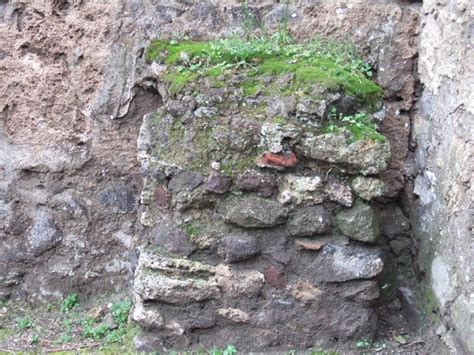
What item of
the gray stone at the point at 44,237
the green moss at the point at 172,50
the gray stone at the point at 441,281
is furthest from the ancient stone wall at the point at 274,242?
the gray stone at the point at 44,237

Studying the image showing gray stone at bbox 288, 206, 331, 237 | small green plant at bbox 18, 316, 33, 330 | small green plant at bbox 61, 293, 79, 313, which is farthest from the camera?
small green plant at bbox 61, 293, 79, 313


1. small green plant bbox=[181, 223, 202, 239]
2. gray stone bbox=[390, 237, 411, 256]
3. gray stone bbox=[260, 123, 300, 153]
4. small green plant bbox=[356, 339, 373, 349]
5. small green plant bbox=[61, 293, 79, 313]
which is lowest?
small green plant bbox=[61, 293, 79, 313]

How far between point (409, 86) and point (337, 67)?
424 mm

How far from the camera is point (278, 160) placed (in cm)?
320

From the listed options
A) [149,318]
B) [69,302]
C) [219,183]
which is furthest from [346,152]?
[69,302]

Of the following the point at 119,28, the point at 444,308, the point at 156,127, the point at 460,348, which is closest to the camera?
the point at 460,348

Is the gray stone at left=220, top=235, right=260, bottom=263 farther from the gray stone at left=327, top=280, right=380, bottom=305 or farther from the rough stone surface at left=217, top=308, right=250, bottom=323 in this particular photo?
the gray stone at left=327, top=280, right=380, bottom=305

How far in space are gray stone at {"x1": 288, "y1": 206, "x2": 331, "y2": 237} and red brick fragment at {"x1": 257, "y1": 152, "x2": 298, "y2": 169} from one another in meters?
0.21

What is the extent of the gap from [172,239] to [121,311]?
68 cm

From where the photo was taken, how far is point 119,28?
3.98 metres

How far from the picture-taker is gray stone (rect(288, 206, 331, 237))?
10.5ft

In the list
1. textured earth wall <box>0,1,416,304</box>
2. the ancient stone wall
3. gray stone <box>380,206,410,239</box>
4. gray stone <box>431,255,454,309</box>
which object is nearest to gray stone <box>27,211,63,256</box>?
textured earth wall <box>0,1,416,304</box>

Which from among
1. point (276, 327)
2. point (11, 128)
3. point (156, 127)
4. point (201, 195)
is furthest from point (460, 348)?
point (11, 128)

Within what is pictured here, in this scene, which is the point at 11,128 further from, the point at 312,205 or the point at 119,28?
the point at 312,205
